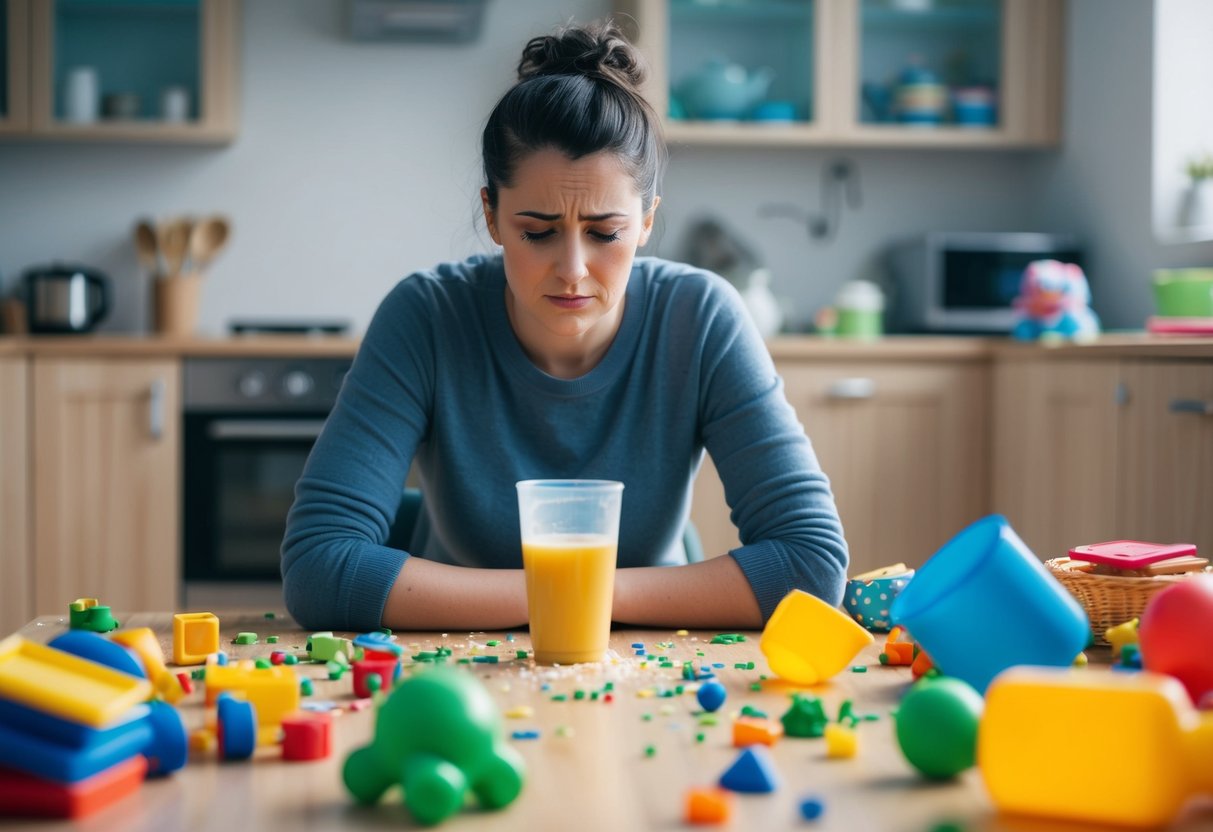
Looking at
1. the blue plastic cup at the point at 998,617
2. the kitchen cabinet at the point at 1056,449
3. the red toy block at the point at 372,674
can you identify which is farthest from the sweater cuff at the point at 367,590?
the kitchen cabinet at the point at 1056,449

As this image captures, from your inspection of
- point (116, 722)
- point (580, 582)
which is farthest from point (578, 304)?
point (116, 722)

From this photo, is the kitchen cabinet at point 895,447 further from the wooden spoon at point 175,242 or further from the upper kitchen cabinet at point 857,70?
the wooden spoon at point 175,242

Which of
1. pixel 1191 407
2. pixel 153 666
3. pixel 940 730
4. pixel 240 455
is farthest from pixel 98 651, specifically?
pixel 240 455

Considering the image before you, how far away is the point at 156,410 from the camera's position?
319 centimetres

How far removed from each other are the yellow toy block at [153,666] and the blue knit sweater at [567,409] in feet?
1.77

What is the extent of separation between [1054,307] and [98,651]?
8.76 feet

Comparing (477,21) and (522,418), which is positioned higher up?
(477,21)

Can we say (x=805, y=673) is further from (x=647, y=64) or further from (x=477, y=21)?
(x=477, y=21)

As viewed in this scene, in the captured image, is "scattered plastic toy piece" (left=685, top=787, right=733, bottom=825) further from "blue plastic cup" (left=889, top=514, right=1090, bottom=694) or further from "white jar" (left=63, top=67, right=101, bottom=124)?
"white jar" (left=63, top=67, right=101, bottom=124)

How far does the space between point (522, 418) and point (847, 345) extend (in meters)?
1.85

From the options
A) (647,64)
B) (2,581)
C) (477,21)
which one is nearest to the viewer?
(647,64)

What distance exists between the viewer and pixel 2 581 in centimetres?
317

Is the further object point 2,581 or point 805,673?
point 2,581

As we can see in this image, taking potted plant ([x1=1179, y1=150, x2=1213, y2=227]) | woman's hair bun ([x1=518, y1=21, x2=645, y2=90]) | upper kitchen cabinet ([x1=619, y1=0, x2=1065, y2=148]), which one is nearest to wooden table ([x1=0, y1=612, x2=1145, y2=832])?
woman's hair bun ([x1=518, y1=21, x2=645, y2=90])
